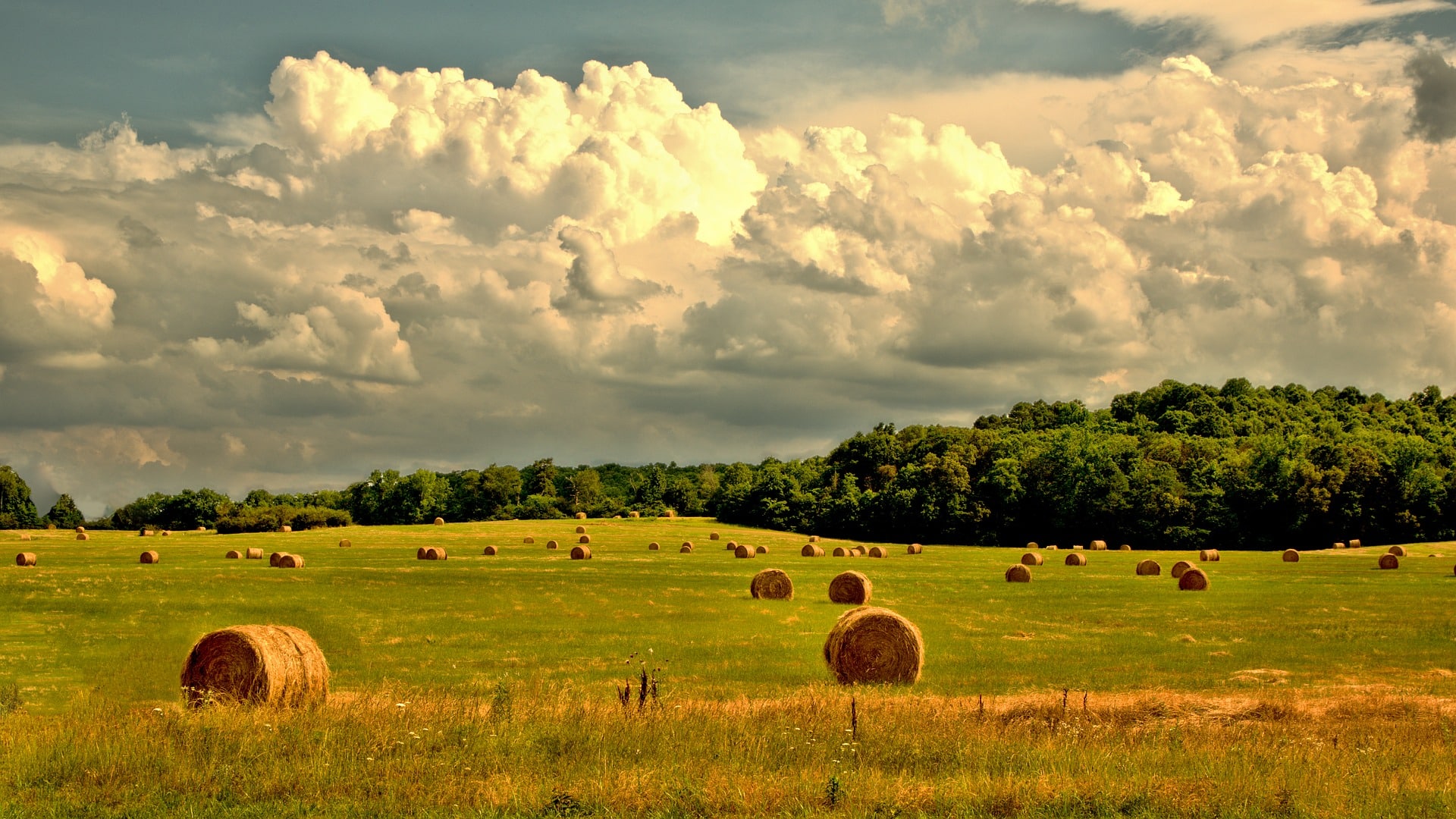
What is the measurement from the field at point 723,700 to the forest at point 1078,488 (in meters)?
47.7

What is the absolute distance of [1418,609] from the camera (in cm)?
3847

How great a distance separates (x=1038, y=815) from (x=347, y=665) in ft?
66.4

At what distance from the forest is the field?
47.7 metres

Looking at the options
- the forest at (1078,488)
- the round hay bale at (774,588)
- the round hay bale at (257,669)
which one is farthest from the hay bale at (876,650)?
the forest at (1078,488)

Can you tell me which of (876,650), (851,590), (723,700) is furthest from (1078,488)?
(723,700)

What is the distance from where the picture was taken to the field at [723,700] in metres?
11.8

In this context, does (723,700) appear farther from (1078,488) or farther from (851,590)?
(1078,488)

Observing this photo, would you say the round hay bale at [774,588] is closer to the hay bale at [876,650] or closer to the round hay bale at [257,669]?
the hay bale at [876,650]

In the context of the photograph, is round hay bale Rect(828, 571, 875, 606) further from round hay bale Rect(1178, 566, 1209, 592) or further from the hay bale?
the hay bale

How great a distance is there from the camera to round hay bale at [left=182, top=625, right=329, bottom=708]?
1919 centimetres

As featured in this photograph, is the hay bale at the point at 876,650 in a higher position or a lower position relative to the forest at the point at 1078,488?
lower

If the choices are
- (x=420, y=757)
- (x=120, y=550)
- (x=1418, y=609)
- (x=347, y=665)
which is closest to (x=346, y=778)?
(x=420, y=757)

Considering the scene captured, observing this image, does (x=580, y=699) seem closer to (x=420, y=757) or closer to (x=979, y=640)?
(x=420, y=757)

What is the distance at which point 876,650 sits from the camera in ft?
84.2
